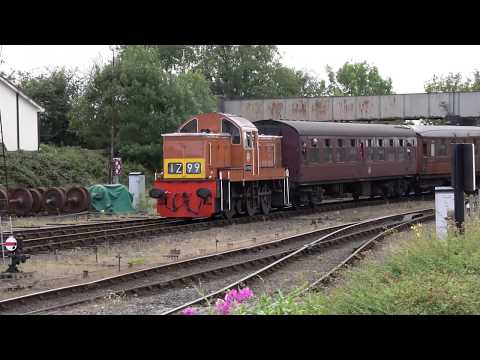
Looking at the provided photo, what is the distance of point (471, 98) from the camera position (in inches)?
1775

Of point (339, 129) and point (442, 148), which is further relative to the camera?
point (442, 148)

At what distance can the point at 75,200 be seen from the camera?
27.9 meters

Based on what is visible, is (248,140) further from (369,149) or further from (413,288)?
(413,288)

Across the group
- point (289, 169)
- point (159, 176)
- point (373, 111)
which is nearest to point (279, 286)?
point (159, 176)

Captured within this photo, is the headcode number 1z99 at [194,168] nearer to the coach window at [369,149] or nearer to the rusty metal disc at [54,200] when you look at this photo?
the rusty metal disc at [54,200]

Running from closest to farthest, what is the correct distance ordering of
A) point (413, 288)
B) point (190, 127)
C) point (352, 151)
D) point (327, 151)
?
1. point (413, 288)
2. point (190, 127)
3. point (327, 151)
4. point (352, 151)

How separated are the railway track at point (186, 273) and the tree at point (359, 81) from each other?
8858cm

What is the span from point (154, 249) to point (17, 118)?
Answer: 28.8 metres

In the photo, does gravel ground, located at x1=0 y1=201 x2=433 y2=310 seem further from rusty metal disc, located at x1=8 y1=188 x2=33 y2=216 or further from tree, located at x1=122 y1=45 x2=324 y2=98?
tree, located at x1=122 y1=45 x2=324 y2=98

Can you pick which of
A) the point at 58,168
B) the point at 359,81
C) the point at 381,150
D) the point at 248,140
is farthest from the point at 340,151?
the point at 359,81
